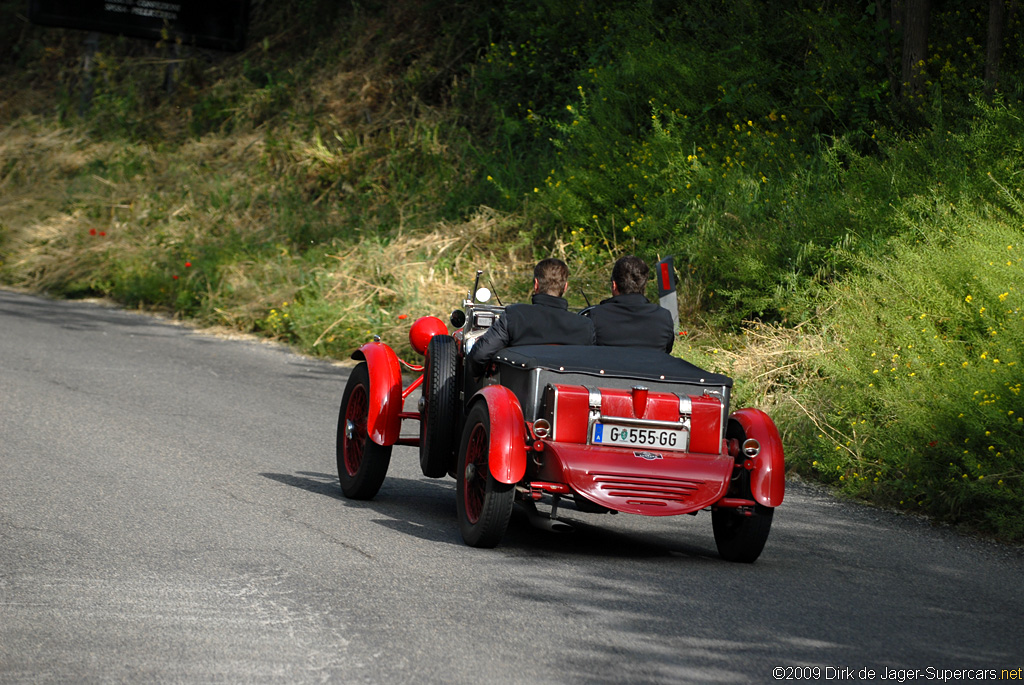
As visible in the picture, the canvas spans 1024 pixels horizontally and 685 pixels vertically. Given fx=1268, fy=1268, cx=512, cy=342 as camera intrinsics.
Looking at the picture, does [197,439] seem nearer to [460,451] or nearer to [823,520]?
[460,451]

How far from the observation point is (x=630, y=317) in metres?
7.16

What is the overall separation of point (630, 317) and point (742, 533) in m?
1.39

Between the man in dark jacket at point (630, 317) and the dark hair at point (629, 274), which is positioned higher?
the dark hair at point (629, 274)

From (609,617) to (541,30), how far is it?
1594 cm

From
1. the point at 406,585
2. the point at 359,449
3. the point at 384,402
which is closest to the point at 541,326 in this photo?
the point at 384,402

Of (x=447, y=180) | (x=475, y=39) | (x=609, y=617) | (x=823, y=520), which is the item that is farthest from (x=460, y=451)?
(x=475, y=39)

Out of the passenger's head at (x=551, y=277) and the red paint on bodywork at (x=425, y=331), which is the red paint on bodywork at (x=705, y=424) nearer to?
the passenger's head at (x=551, y=277)

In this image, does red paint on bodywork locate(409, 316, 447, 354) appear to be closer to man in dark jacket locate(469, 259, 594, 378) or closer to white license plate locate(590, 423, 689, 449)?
man in dark jacket locate(469, 259, 594, 378)

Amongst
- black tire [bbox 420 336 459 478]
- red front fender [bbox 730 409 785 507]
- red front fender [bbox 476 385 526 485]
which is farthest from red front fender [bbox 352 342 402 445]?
red front fender [bbox 730 409 785 507]

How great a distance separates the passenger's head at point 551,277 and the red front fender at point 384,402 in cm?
105

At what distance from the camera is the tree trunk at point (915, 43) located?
1354 cm

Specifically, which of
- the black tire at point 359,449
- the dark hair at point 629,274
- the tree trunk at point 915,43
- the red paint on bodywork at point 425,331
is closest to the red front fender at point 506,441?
the dark hair at point 629,274

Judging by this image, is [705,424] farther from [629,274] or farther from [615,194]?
[615,194]

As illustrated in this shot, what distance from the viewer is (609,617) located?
5352 mm
